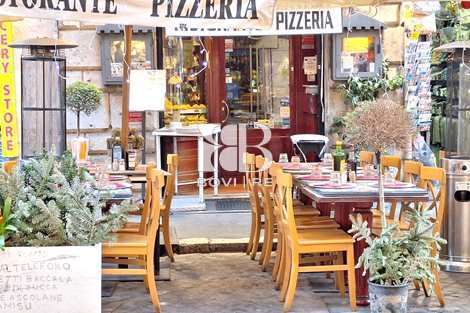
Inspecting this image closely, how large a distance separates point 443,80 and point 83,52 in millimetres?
8122

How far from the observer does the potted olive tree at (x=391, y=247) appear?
17.0ft

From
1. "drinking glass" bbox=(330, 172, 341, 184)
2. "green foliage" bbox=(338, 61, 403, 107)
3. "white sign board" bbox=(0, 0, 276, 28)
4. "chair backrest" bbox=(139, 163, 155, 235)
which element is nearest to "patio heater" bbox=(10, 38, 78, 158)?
"chair backrest" bbox=(139, 163, 155, 235)

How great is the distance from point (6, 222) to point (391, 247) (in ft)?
8.46

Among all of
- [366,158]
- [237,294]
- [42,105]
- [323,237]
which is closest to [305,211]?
[366,158]

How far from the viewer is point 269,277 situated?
691 cm

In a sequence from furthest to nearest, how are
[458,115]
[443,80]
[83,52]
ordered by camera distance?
[443,80] → [83,52] → [458,115]

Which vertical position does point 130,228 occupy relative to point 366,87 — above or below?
below

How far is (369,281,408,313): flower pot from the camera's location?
17.0ft

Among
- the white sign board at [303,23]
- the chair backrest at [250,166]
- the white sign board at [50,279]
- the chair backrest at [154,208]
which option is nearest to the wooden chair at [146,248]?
the chair backrest at [154,208]

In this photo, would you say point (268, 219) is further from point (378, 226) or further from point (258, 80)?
point (258, 80)

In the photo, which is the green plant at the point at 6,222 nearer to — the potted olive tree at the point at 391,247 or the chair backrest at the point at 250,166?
the potted olive tree at the point at 391,247

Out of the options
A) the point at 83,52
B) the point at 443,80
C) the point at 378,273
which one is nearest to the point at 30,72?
the point at 83,52

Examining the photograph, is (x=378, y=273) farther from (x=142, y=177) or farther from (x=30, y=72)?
(x=30, y=72)

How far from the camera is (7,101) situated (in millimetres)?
9391
